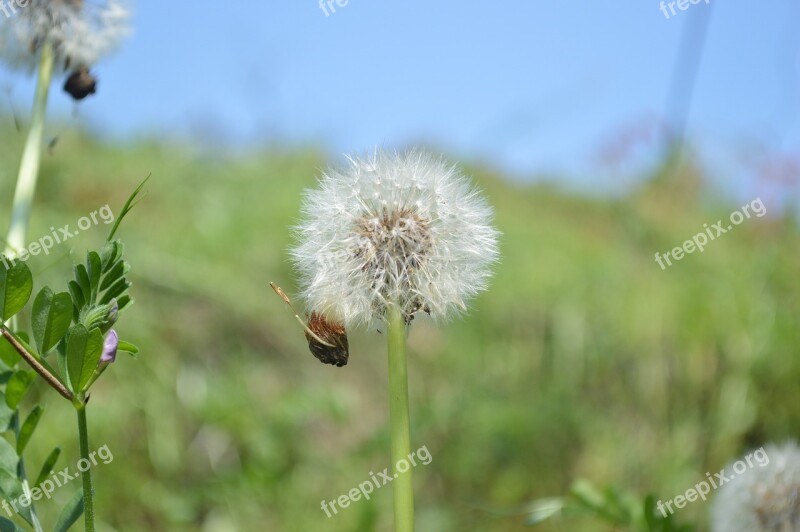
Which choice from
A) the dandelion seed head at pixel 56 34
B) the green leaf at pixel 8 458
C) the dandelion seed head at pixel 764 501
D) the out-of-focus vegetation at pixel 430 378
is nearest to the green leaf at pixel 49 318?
the green leaf at pixel 8 458

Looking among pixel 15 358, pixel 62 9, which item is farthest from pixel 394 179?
pixel 62 9

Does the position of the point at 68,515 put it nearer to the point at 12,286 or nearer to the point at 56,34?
the point at 12,286

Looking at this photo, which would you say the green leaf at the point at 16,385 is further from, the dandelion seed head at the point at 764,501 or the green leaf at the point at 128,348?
the dandelion seed head at the point at 764,501

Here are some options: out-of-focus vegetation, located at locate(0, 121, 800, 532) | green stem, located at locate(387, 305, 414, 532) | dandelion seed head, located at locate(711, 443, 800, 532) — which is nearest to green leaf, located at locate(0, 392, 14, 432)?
green stem, located at locate(387, 305, 414, 532)

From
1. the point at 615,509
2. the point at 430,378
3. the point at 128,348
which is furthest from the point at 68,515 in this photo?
the point at 430,378

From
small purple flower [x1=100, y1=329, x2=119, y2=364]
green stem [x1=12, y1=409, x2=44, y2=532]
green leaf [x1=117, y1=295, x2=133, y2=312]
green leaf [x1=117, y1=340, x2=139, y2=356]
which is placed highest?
green leaf [x1=117, y1=295, x2=133, y2=312]

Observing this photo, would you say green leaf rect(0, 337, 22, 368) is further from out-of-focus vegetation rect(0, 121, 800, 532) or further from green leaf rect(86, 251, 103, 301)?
out-of-focus vegetation rect(0, 121, 800, 532)
